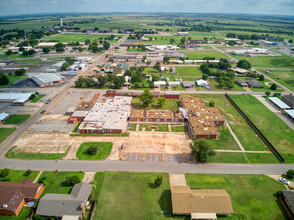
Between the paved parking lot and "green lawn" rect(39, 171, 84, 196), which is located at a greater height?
the paved parking lot

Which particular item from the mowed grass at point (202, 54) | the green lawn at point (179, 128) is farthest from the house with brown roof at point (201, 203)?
the mowed grass at point (202, 54)

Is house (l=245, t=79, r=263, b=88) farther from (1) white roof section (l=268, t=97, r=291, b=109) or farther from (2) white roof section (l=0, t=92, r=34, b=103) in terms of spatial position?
(2) white roof section (l=0, t=92, r=34, b=103)

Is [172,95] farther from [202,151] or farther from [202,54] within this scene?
[202,54]

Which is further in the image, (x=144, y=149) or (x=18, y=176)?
(x=144, y=149)

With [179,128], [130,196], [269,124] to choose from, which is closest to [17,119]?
[130,196]

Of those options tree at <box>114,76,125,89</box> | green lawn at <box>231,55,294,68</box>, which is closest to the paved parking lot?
tree at <box>114,76,125,89</box>

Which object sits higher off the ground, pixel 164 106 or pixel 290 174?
pixel 164 106
